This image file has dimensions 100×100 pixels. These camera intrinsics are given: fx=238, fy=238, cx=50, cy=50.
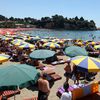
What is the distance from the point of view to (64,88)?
37.4ft

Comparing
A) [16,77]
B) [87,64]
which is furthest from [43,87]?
[87,64]

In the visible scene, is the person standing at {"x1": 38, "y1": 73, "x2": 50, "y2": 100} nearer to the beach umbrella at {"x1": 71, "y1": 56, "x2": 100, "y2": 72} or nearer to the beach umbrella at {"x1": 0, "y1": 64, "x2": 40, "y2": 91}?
the beach umbrella at {"x1": 0, "y1": 64, "x2": 40, "y2": 91}

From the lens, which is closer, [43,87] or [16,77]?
[16,77]

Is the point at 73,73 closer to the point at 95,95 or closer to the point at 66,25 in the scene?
the point at 95,95

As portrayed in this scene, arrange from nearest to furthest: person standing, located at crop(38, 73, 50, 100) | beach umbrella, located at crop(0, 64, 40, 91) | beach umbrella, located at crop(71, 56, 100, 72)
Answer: beach umbrella, located at crop(0, 64, 40, 91) → person standing, located at crop(38, 73, 50, 100) → beach umbrella, located at crop(71, 56, 100, 72)

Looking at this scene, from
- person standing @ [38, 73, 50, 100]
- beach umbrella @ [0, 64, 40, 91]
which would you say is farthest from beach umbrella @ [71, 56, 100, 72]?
beach umbrella @ [0, 64, 40, 91]

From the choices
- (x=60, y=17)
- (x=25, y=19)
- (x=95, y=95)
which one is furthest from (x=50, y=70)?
(x=25, y=19)

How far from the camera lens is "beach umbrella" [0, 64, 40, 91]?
740 cm

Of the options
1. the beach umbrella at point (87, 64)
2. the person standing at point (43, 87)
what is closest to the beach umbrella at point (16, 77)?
the person standing at point (43, 87)

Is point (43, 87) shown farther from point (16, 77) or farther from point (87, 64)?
point (87, 64)

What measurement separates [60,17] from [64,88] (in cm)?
14251

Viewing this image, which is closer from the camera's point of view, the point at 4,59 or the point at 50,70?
the point at 4,59

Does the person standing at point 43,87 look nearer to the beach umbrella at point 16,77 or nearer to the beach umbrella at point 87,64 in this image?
the beach umbrella at point 16,77

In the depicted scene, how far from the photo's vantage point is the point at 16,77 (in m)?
7.68
